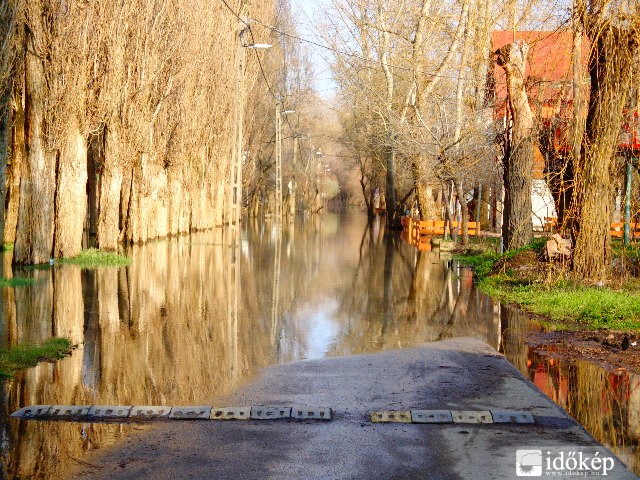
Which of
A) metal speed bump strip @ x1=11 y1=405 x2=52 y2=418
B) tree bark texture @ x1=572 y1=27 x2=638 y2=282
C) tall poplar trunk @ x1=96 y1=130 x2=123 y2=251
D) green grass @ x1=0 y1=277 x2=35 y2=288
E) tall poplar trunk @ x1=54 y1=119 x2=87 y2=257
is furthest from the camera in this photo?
tall poplar trunk @ x1=96 y1=130 x2=123 y2=251

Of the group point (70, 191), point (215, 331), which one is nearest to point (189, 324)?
point (215, 331)

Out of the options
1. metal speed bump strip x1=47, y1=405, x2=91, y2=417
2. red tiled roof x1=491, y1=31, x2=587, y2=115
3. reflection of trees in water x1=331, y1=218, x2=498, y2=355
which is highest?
red tiled roof x1=491, y1=31, x2=587, y2=115

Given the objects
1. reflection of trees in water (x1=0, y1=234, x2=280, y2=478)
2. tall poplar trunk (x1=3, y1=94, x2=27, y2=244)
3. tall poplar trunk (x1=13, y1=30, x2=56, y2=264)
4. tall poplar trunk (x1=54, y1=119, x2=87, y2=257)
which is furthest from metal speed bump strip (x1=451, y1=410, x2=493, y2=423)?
tall poplar trunk (x1=3, y1=94, x2=27, y2=244)

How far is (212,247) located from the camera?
31.8m

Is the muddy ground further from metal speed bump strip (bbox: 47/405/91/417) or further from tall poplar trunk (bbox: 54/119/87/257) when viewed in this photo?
tall poplar trunk (bbox: 54/119/87/257)

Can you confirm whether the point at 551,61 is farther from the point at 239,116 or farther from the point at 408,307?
the point at 239,116

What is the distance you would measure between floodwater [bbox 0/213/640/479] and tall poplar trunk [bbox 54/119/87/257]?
158 centimetres

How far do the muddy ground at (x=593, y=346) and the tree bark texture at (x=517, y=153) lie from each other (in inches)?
337

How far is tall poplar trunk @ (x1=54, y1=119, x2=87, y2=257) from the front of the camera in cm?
2202

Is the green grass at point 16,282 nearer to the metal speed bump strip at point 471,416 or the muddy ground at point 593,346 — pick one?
the muddy ground at point 593,346

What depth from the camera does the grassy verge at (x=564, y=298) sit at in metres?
12.7

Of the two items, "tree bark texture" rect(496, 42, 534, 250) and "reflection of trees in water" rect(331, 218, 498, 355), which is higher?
"tree bark texture" rect(496, 42, 534, 250)

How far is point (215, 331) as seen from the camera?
12.3m
